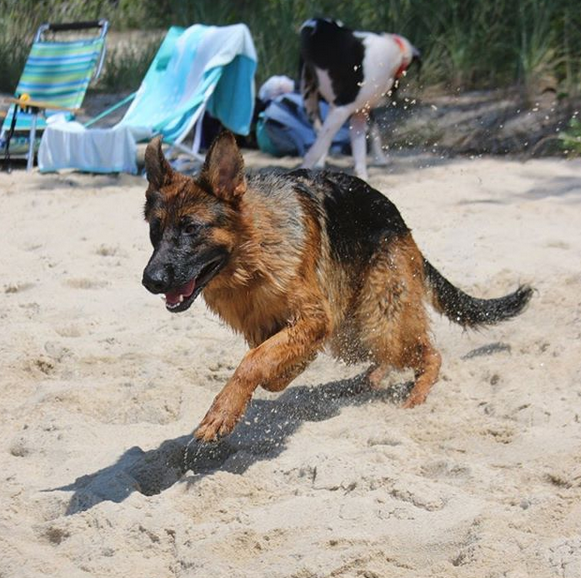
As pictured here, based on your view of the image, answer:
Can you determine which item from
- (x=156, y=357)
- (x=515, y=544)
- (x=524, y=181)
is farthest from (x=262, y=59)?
(x=515, y=544)

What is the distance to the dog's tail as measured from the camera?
6.04 metres

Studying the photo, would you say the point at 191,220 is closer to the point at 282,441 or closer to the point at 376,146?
the point at 282,441

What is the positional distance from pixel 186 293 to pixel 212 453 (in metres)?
0.88

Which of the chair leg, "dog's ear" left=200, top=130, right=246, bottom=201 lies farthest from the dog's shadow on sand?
the chair leg

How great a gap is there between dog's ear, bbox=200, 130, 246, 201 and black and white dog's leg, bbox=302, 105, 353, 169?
230 inches

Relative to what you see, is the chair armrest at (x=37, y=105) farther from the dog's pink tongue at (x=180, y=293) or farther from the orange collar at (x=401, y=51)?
the dog's pink tongue at (x=180, y=293)

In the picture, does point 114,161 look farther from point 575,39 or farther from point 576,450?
point 576,450

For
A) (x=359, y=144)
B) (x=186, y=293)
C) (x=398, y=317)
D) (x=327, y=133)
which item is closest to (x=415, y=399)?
(x=398, y=317)

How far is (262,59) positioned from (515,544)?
10469 millimetres

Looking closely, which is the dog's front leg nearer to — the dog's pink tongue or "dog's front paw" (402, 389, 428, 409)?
the dog's pink tongue

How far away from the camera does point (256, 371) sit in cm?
468

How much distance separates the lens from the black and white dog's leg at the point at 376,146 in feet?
35.8

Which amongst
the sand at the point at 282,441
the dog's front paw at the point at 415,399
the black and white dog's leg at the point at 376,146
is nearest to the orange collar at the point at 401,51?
the black and white dog's leg at the point at 376,146

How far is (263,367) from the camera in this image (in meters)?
4.71
